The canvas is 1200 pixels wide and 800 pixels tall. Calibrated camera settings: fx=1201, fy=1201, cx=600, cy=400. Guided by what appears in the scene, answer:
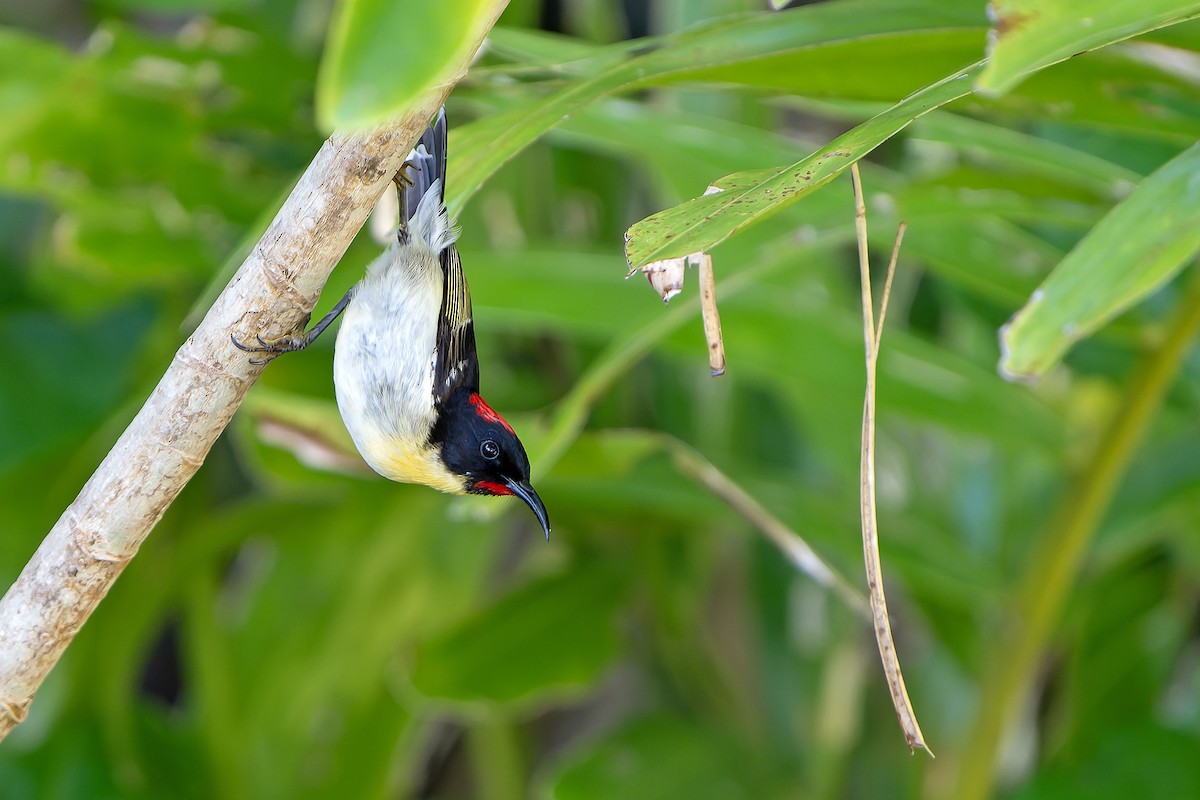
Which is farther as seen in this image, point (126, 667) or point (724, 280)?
point (126, 667)

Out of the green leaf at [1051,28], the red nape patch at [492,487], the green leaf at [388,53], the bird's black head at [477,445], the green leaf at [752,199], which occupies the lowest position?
the red nape patch at [492,487]

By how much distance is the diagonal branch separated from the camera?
0.47m

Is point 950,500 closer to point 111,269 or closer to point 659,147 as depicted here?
point 659,147

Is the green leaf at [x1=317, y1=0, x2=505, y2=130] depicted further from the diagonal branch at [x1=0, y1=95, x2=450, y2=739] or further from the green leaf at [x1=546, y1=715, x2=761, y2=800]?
the green leaf at [x1=546, y1=715, x2=761, y2=800]

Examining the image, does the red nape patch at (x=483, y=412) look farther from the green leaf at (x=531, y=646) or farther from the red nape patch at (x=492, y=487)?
the green leaf at (x=531, y=646)

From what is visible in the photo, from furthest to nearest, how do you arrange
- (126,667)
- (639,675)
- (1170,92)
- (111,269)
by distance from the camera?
(639,675)
(126,667)
(111,269)
(1170,92)

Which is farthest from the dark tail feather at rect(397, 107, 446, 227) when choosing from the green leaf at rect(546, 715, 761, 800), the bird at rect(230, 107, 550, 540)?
the green leaf at rect(546, 715, 761, 800)

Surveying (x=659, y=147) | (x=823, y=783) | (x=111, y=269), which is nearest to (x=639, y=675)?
(x=823, y=783)

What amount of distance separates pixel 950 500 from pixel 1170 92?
3.13ft

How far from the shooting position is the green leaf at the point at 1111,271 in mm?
386

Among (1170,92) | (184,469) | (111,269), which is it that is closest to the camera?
(184,469)

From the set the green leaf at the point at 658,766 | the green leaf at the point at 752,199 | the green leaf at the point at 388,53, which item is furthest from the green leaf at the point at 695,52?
the green leaf at the point at 658,766

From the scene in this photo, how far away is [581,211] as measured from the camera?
1753 millimetres

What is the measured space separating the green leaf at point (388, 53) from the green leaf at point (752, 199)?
132 millimetres
